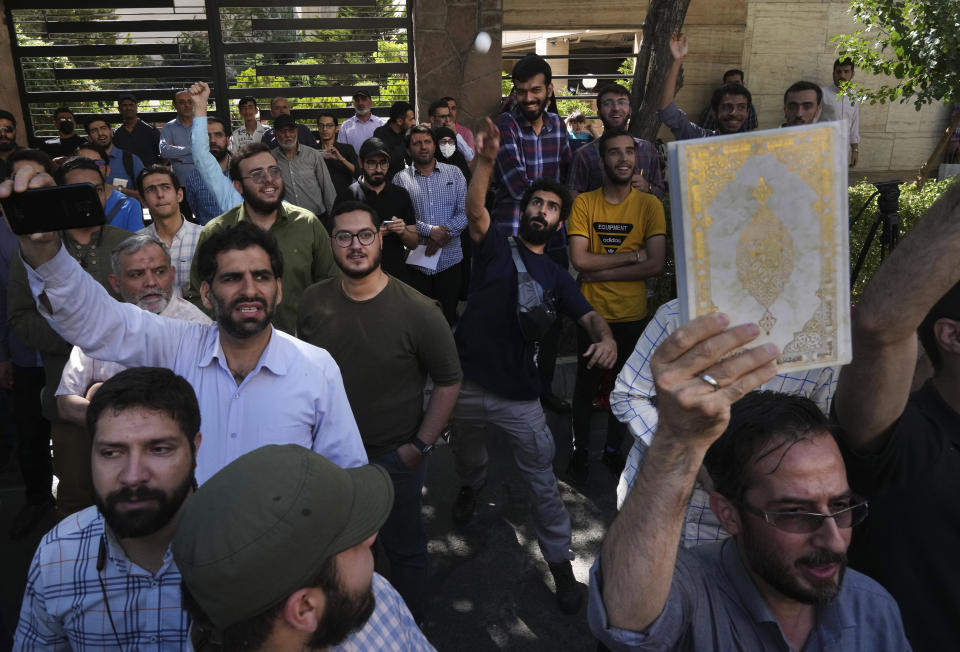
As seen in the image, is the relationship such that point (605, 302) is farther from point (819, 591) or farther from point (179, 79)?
point (179, 79)

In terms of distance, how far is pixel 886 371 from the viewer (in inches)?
64.2

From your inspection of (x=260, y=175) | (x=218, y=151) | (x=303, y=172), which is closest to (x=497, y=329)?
(x=260, y=175)

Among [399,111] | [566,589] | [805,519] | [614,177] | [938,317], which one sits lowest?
[566,589]

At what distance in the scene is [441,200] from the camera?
6141 mm

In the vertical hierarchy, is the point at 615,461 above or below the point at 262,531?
below

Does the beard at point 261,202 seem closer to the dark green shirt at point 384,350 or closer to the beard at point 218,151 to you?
the dark green shirt at point 384,350

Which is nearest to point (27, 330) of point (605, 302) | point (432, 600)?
point (432, 600)

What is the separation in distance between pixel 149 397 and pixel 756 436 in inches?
64.0

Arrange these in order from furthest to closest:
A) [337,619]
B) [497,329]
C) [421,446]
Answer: [497,329] < [421,446] < [337,619]

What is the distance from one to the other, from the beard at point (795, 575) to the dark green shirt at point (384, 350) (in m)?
1.90

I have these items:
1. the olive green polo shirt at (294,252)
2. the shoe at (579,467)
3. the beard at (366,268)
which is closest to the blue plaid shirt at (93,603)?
the beard at (366,268)

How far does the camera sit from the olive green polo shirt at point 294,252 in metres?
4.07

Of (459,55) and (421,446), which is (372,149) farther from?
(459,55)

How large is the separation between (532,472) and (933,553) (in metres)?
2.11
